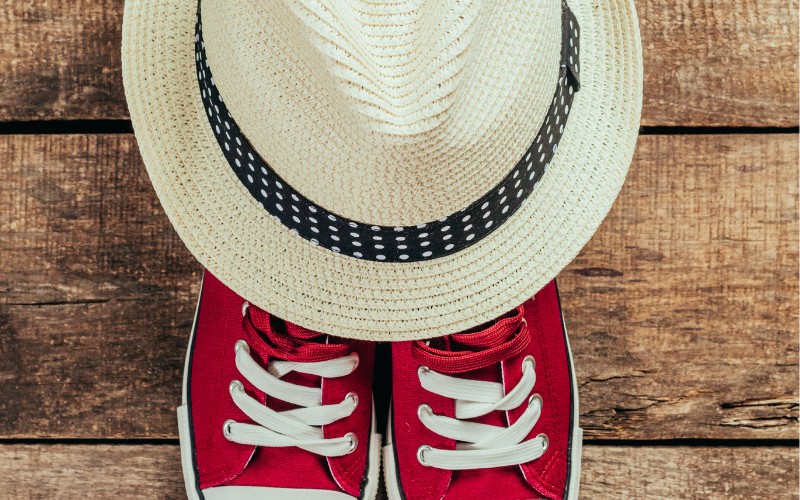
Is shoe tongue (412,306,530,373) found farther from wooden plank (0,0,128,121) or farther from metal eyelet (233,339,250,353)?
wooden plank (0,0,128,121)

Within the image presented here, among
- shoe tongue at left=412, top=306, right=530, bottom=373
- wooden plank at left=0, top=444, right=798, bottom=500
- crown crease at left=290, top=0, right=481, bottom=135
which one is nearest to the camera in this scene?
crown crease at left=290, top=0, right=481, bottom=135

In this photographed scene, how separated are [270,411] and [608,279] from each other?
0.41 metres

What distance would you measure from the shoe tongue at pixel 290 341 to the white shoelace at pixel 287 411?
0.06 ft

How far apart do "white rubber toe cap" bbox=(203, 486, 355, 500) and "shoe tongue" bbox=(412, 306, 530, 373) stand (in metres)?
0.18

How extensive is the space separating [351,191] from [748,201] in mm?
558

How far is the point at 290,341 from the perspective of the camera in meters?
0.68

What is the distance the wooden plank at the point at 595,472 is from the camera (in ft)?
2.60

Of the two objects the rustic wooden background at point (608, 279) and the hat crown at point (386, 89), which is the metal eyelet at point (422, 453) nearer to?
the rustic wooden background at point (608, 279)

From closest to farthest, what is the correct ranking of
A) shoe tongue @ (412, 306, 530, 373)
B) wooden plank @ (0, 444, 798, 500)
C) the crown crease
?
the crown crease < shoe tongue @ (412, 306, 530, 373) < wooden plank @ (0, 444, 798, 500)

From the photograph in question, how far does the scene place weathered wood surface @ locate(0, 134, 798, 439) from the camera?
2.61 ft

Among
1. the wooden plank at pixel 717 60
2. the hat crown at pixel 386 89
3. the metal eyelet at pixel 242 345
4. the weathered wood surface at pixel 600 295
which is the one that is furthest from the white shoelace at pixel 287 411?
the wooden plank at pixel 717 60

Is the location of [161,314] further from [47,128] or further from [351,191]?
[351,191]

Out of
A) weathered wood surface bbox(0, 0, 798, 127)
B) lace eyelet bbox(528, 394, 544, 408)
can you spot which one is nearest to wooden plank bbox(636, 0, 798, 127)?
weathered wood surface bbox(0, 0, 798, 127)

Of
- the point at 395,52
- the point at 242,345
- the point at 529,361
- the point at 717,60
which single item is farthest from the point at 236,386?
the point at 717,60
